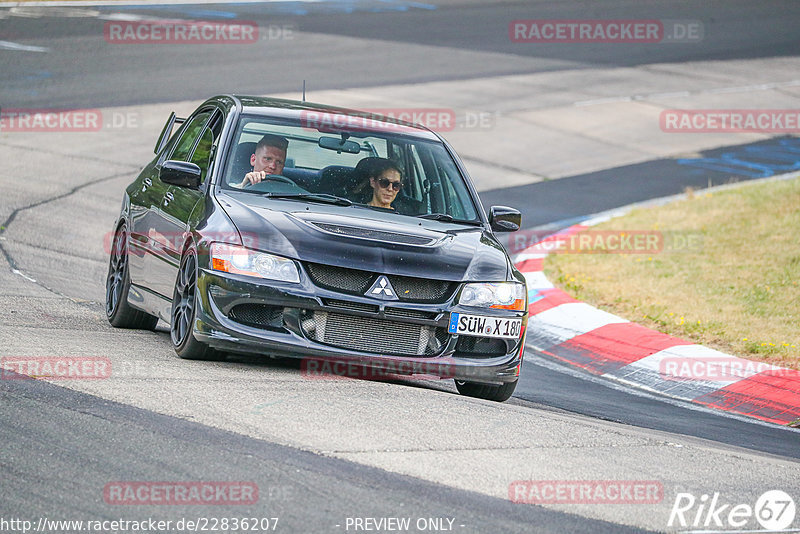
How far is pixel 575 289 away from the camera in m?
12.4

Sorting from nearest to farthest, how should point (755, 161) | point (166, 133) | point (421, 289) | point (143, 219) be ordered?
point (421, 289)
point (143, 219)
point (166, 133)
point (755, 161)

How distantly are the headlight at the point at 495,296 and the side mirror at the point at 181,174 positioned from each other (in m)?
1.87

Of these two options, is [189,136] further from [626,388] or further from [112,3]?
[112,3]

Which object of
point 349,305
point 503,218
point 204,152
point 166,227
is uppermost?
point 204,152

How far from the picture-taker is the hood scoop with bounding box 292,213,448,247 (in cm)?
717

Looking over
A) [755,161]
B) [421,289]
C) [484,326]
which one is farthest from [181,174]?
[755,161]

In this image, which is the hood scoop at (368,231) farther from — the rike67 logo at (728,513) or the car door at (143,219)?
the rike67 logo at (728,513)

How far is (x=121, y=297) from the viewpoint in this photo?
8914 mm

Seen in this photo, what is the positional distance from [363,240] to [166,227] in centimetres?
168

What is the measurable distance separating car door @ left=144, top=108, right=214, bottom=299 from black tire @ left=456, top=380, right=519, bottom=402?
1.91m

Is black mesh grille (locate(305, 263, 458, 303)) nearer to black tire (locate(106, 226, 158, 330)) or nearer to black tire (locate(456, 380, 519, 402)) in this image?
black tire (locate(456, 380, 519, 402))

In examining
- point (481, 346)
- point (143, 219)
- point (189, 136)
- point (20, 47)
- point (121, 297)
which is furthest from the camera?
point (20, 47)

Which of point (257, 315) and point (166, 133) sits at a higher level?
point (166, 133)

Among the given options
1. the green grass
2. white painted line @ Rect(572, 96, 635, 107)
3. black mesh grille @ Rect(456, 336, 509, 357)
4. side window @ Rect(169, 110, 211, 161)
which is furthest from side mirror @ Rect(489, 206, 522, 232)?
white painted line @ Rect(572, 96, 635, 107)
